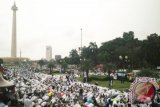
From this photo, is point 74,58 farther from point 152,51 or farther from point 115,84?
point 115,84

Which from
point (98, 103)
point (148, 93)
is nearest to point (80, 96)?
point (98, 103)

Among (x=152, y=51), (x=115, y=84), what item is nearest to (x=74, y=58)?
(x=152, y=51)

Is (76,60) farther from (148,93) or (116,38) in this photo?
(148,93)

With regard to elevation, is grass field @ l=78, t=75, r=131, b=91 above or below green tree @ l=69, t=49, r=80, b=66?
below

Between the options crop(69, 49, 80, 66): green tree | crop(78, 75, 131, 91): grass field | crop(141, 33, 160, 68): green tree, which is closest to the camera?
crop(78, 75, 131, 91): grass field

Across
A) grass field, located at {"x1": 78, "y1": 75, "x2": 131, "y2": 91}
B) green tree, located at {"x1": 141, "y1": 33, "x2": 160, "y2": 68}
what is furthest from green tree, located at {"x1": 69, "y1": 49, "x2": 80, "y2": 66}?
grass field, located at {"x1": 78, "y1": 75, "x2": 131, "y2": 91}

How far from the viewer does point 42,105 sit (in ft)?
56.1

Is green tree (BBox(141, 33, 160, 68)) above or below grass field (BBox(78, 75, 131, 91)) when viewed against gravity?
above

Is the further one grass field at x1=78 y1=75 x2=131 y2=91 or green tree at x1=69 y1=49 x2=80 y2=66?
green tree at x1=69 y1=49 x2=80 y2=66

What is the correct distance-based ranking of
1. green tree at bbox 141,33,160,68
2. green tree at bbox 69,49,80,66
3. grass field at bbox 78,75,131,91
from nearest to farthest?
grass field at bbox 78,75,131,91
green tree at bbox 141,33,160,68
green tree at bbox 69,49,80,66

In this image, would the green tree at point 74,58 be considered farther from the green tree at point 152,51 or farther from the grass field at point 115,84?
the grass field at point 115,84

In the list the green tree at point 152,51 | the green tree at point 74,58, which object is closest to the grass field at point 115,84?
the green tree at point 152,51

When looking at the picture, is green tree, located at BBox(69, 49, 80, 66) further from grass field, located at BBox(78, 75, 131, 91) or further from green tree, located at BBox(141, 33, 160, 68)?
grass field, located at BBox(78, 75, 131, 91)

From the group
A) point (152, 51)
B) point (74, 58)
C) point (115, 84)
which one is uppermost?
point (74, 58)
